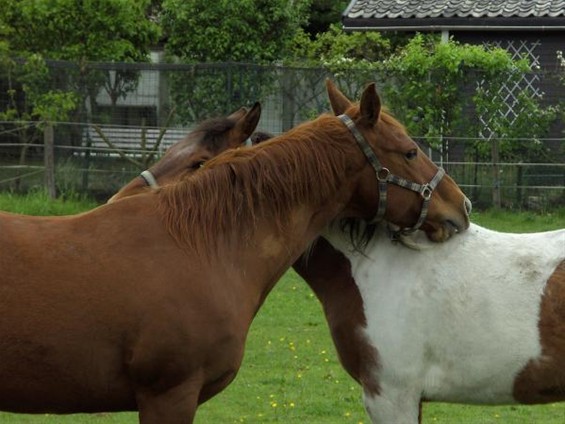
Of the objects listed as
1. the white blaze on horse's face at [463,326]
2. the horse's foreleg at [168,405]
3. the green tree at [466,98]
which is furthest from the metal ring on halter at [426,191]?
the green tree at [466,98]

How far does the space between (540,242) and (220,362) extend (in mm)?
1785

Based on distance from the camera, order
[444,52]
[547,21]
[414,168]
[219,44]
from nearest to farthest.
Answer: [414,168] → [444,52] → [547,21] → [219,44]

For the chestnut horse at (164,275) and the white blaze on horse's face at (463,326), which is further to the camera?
the white blaze on horse's face at (463,326)

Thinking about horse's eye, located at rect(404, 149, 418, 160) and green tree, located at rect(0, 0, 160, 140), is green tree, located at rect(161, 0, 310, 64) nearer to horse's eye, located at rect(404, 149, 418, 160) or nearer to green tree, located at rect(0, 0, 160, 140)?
green tree, located at rect(0, 0, 160, 140)

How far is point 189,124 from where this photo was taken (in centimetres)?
1628

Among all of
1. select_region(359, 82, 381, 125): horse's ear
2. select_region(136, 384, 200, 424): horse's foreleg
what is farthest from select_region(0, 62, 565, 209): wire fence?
select_region(136, 384, 200, 424): horse's foreleg

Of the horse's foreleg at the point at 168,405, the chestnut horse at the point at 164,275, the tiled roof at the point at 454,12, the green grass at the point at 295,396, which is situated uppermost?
the tiled roof at the point at 454,12

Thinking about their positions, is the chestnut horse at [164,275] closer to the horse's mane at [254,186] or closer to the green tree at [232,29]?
the horse's mane at [254,186]

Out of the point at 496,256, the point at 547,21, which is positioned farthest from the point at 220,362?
the point at 547,21

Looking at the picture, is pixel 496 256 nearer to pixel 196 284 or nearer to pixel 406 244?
pixel 406 244

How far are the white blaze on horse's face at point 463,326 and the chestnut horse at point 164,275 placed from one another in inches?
25.5

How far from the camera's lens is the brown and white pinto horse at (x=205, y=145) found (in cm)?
566

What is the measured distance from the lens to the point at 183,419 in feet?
13.4

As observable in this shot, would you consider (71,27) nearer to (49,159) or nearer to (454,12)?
(49,159)
